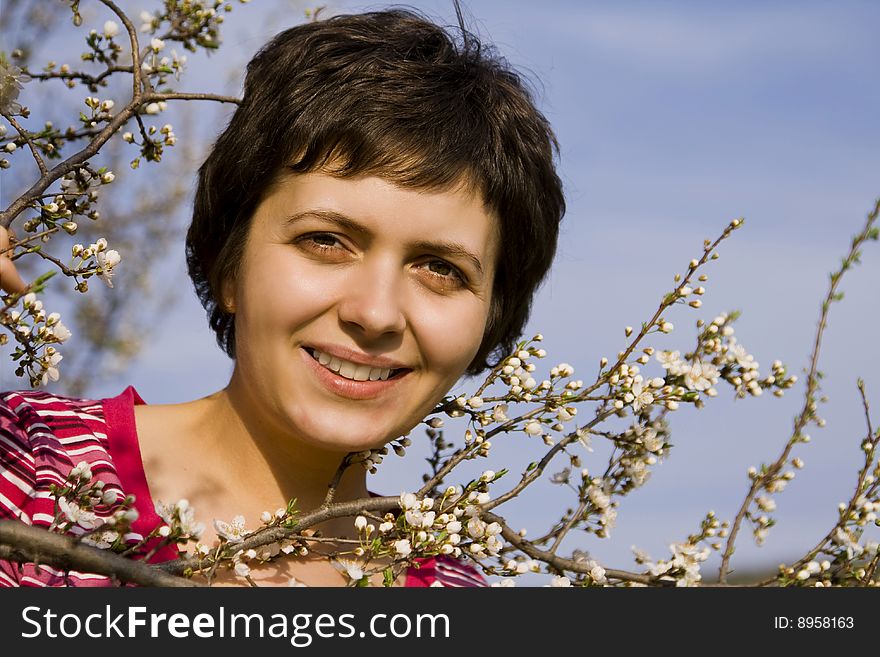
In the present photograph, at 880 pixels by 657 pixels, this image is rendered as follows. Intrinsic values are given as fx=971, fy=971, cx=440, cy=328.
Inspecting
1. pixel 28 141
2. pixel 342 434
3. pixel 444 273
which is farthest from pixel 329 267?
pixel 28 141

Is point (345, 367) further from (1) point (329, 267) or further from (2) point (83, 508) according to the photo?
(2) point (83, 508)

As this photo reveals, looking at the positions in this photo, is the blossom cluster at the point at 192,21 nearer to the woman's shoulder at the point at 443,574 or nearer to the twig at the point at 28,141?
the twig at the point at 28,141

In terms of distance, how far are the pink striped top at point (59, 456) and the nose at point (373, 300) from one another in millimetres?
837

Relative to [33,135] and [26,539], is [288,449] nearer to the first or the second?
[33,135]

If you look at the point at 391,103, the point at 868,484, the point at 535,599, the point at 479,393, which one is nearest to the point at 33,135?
the point at 391,103

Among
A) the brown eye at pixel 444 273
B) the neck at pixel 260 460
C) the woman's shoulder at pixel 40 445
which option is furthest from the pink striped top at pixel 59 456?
the brown eye at pixel 444 273

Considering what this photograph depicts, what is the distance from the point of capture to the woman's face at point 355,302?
2.80 metres

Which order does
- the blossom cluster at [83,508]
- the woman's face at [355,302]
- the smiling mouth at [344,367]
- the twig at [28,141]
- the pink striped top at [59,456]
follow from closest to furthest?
1. the blossom cluster at [83,508]
2. the twig at [28,141]
3. the pink striped top at [59,456]
4. the woman's face at [355,302]
5. the smiling mouth at [344,367]

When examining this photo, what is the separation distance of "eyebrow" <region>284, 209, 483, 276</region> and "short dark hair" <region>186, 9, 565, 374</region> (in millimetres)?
138

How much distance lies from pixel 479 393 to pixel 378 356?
0.48 metres

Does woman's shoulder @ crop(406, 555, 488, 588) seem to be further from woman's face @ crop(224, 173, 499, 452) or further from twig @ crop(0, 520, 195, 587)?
twig @ crop(0, 520, 195, 587)

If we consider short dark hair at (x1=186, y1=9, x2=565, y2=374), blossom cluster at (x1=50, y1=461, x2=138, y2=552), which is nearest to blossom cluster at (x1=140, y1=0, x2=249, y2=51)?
short dark hair at (x1=186, y1=9, x2=565, y2=374)

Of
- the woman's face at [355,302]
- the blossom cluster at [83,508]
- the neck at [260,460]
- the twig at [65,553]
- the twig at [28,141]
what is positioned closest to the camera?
the twig at [65,553]

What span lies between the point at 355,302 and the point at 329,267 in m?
0.14
